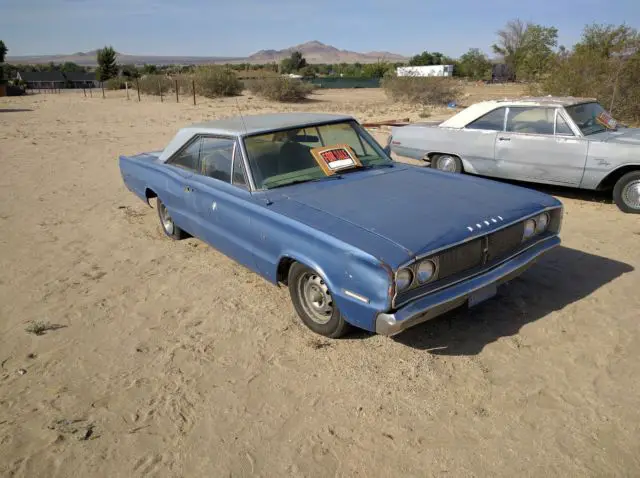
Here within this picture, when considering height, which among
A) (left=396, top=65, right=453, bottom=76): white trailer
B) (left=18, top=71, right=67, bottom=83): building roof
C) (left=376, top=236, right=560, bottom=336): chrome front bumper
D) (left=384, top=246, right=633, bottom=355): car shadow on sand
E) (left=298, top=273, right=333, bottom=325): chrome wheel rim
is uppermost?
(left=396, top=65, right=453, bottom=76): white trailer

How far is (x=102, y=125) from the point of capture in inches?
680

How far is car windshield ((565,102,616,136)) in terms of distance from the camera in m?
6.29

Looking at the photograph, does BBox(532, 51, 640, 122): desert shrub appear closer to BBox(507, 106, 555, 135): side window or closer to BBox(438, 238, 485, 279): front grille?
BBox(507, 106, 555, 135): side window

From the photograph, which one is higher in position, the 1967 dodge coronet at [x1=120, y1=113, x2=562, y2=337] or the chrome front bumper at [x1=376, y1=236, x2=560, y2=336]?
the 1967 dodge coronet at [x1=120, y1=113, x2=562, y2=337]

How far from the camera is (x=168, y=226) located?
18.0 ft

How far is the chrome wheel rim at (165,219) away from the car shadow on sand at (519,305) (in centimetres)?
311

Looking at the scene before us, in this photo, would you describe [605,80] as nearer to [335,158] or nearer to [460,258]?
[335,158]

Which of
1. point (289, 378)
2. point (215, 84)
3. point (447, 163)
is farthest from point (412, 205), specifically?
point (215, 84)

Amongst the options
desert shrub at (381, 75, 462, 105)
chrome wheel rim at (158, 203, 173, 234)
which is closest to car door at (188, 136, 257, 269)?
chrome wheel rim at (158, 203, 173, 234)

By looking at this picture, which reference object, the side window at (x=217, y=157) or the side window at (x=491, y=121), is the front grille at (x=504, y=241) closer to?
the side window at (x=217, y=157)

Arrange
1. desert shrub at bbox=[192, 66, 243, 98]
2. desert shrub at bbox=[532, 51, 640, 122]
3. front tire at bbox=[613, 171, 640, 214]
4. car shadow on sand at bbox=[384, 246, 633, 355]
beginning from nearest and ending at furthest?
car shadow on sand at bbox=[384, 246, 633, 355]
front tire at bbox=[613, 171, 640, 214]
desert shrub at bbox=[532, 51, 640, 122]
desert shrub at bbox=[192, 66, 243, 98]

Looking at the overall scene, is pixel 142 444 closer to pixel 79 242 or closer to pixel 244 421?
pixel 244 421

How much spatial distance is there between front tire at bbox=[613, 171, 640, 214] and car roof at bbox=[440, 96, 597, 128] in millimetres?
1207

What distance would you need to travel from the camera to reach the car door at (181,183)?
451cm
